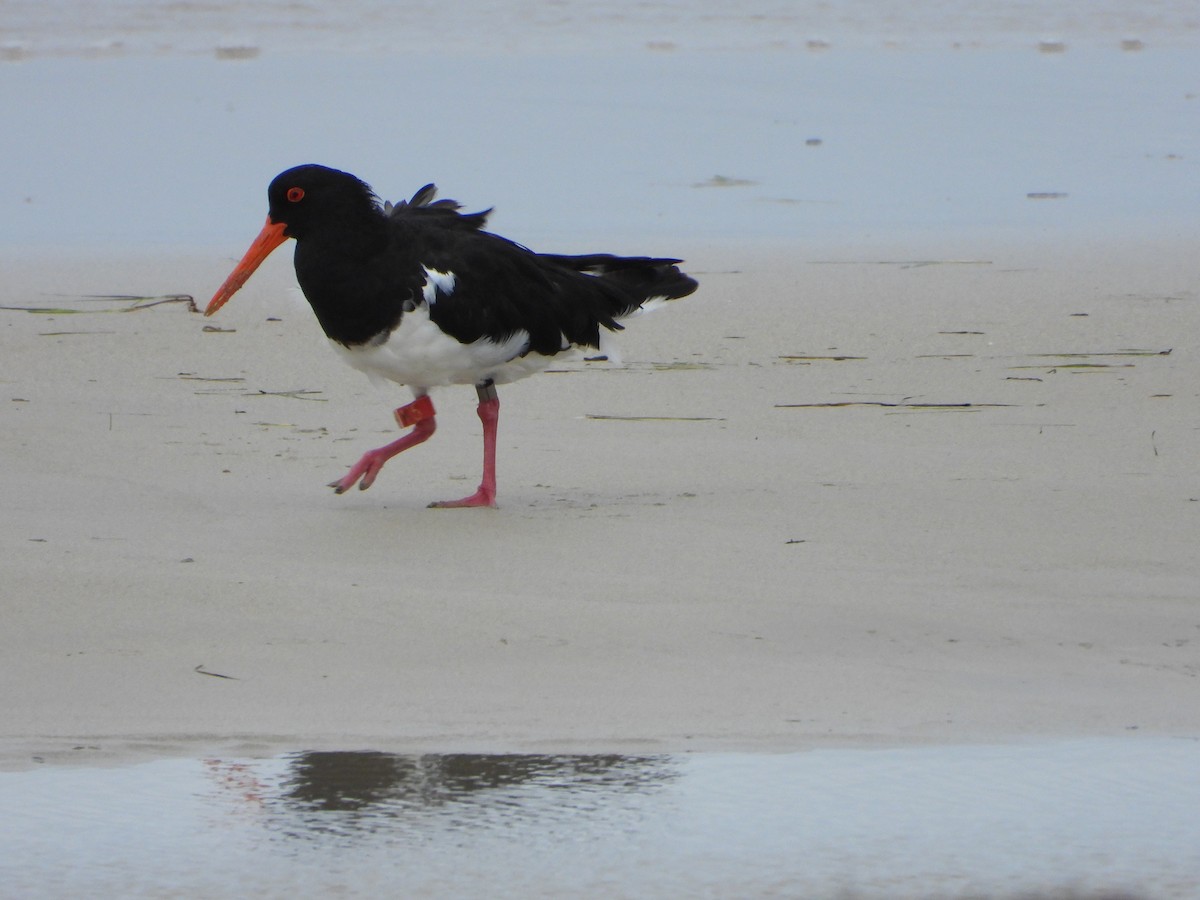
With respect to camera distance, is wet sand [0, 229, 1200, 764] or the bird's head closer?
wet sand [0, 229, 1200, 764]

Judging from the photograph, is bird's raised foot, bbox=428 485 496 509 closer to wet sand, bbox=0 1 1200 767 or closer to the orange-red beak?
wet sand, bbox=0 1 1200 767

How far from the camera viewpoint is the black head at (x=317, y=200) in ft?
18.4

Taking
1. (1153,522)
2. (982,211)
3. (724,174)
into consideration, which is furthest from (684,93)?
(1153,522)

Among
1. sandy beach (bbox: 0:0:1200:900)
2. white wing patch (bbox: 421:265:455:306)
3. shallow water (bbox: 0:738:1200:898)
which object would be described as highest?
white wing patch (bbox: 421:265:455:306)

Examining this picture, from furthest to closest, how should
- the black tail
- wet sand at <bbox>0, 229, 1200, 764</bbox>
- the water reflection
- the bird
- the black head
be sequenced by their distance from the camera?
the black tail
the black head
the bird
wet sand at <bbox>0, 229, 1200, 764</bbox>
the water reflection

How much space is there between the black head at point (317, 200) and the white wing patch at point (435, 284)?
9.9 inches

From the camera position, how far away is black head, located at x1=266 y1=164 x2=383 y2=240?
18.4 feet

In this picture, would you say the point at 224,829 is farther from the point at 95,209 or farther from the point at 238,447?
the point at 95,209

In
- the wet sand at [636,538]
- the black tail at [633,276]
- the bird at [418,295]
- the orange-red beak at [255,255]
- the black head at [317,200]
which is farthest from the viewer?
the black tail at [633,276]

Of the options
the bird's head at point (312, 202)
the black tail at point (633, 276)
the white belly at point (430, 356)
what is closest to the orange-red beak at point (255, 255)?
the bird's head at point (312, 202)

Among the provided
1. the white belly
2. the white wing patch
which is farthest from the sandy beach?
the white wing patch

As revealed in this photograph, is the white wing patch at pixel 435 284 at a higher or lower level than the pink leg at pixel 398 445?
higher

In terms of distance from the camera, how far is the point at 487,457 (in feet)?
18.7

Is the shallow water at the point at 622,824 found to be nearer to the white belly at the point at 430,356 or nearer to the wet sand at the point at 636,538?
the wet sand at the point at 636,538
